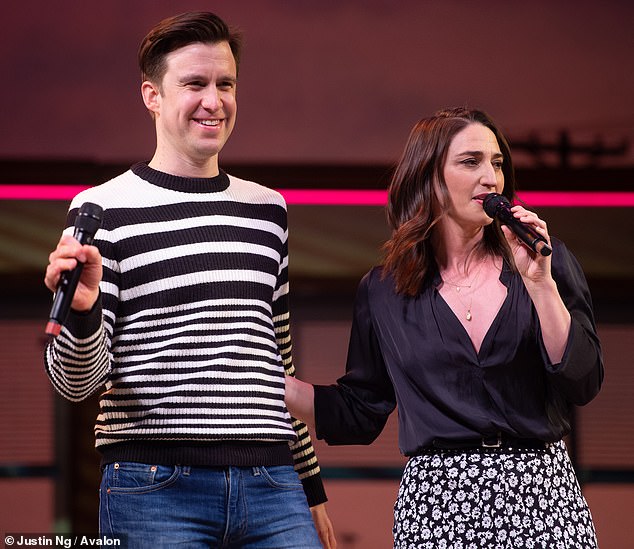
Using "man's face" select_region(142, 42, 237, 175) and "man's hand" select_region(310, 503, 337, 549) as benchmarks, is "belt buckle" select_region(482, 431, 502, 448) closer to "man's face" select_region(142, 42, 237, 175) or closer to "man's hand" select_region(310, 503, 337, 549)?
"man's hand" select_region(310, 503, 337, 549)

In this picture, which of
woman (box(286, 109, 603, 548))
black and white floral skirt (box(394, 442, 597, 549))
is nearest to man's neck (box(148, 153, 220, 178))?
woman (box(286, 109, 603, 548))

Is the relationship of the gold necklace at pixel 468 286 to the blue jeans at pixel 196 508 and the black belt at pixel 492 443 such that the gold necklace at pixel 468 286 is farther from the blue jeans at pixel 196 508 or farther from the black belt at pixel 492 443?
the blue jeans at pixel 196 508

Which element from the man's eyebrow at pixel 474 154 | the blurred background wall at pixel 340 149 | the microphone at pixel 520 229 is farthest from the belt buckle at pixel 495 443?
the blurred background wall at pixel 340 149

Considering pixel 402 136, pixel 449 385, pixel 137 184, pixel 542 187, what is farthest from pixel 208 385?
pixel 402 136

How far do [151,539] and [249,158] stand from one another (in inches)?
86.4

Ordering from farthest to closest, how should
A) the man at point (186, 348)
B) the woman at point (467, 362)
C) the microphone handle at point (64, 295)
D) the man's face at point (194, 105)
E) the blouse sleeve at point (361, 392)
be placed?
the blouse sleeve at point (361, 392) < the woman at point (467, 362) < the man's face at point (194, 105) < the man at point (186, 348) < the microphone handle at point (64, 295)

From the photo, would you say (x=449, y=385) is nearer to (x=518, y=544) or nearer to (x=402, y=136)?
(x=518, y=544)

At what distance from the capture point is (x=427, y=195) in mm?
2188

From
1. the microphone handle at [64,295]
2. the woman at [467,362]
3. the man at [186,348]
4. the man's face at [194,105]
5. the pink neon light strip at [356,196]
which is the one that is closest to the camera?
the microphone handle at [64,295]

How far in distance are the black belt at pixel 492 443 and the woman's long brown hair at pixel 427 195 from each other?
12.4 inches

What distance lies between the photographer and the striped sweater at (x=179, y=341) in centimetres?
174

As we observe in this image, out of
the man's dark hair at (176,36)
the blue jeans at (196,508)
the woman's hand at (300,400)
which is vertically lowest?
the blue jeans at (196,508)

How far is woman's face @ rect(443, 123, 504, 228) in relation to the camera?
2104 mm

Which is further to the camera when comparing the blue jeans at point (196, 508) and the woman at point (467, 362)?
the woman at point (467, 362)
